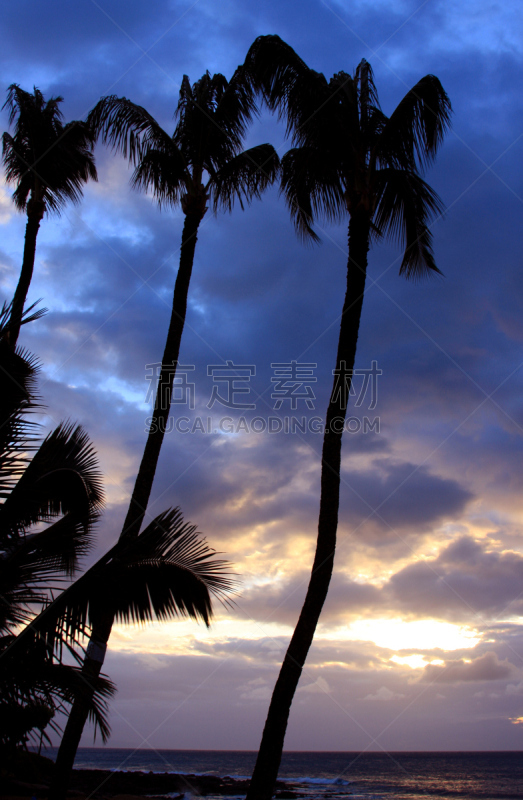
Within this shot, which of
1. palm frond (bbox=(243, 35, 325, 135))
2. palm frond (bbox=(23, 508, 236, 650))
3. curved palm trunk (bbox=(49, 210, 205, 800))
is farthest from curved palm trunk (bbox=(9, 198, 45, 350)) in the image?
palm frond (bbox=(23, 508, 236, 650))

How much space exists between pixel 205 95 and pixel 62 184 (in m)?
4.60

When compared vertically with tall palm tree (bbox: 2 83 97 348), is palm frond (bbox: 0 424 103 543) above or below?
below

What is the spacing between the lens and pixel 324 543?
861 centimetres

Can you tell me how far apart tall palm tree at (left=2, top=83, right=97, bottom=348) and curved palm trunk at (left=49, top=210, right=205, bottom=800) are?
4148 millimetres

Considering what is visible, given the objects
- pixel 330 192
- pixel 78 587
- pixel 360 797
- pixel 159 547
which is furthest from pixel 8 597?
pixel 360 797

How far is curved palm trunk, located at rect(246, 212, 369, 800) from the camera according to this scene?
7.66 m

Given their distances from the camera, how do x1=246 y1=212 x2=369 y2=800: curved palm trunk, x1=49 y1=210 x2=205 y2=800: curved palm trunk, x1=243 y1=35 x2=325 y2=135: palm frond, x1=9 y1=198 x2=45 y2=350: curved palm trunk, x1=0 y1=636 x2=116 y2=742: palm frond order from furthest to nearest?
1. x1=9 y1=198 x2=45 y2=350: curved palm trunk
2. x1=243 y1=35 x2=325 y2=135: palm frond
3. x1=49 y1=210 x2=205 y2=800: curved palm trunk
4. x1=246 y1=212 x2=369 y2=800: curved palm trunk
5. x1=0 y1=636 x2=116 y2=742: palm frond

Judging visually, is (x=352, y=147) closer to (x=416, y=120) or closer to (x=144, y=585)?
(x=416, y=120)

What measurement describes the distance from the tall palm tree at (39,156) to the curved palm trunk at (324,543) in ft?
24.3

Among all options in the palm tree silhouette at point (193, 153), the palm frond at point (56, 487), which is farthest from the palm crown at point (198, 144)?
the palm frond at point (56, 487)

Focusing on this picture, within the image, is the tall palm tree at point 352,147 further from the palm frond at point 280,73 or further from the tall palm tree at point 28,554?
the tall palm tree at point 28,554

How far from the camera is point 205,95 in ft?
39.0

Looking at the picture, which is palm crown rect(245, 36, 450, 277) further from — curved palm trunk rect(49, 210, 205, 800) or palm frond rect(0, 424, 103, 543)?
palm frond rect(0, 424, 103, 543)

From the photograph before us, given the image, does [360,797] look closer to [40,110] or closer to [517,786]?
[517,786]
